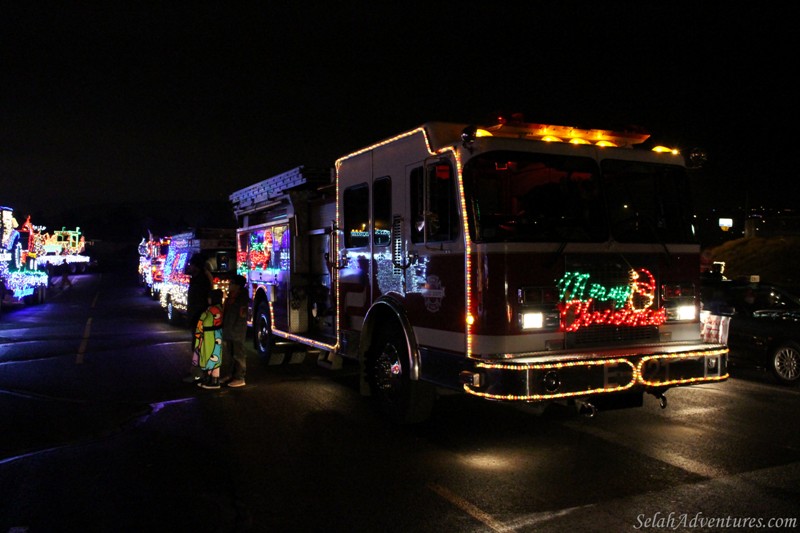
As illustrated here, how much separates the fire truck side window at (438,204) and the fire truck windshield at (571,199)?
0.24m

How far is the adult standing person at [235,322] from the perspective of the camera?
9469 millimetres

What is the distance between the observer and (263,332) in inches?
467

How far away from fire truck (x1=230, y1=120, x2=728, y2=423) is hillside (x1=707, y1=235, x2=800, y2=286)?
52.6 feet

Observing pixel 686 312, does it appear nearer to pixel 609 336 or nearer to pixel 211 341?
pixel 609 336

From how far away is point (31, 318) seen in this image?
20.6 metres

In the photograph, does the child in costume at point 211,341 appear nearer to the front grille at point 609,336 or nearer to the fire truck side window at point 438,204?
the fire truck side window at point 438,204

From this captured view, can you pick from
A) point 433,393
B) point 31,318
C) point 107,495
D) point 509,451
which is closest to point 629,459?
point 509,451

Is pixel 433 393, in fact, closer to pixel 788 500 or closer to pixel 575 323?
pixel 575 323

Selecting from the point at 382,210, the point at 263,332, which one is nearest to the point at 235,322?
the point at 263,332

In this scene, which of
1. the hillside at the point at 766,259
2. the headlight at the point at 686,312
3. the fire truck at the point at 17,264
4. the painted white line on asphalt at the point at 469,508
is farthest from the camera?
the fire truck at the point at 17,264

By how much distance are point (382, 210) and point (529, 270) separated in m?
2.19

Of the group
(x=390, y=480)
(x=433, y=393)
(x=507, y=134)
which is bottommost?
A: (x=390, y=480)

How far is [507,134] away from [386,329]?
2515 millimetres

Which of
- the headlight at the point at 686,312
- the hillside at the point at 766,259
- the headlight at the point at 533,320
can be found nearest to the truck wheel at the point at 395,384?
the headlight at the point at 533,320
